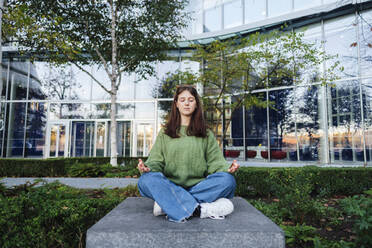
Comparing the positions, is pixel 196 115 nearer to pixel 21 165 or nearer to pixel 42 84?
pixel 21 165

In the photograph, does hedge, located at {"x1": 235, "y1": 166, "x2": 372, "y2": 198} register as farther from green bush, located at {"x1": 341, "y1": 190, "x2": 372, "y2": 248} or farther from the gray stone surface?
the gray stone surface

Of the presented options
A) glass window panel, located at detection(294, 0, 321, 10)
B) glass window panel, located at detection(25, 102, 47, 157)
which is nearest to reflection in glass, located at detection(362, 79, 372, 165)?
glass window panel, located at detection(294, 0, 321, 10)

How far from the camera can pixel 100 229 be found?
1724mm

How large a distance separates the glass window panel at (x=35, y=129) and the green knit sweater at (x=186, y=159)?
1626 cm

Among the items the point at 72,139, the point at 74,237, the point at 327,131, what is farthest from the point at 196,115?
the point at 72,139

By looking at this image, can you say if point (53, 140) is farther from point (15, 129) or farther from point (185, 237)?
point (185, 237)

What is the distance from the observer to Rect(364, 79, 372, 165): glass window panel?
34.7 ft

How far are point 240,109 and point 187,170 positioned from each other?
42.6 feet

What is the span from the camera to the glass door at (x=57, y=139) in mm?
15656

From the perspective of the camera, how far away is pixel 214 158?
99.7 inches

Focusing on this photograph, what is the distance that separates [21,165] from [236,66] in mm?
8585

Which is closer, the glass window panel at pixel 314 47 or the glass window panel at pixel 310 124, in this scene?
the glass window panel at pixel 310 124

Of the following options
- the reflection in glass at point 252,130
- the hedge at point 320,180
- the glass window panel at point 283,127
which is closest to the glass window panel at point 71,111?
the reflection in glass at point 252,130

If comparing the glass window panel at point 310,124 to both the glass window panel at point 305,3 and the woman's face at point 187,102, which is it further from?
the woman's face at point 187,102
